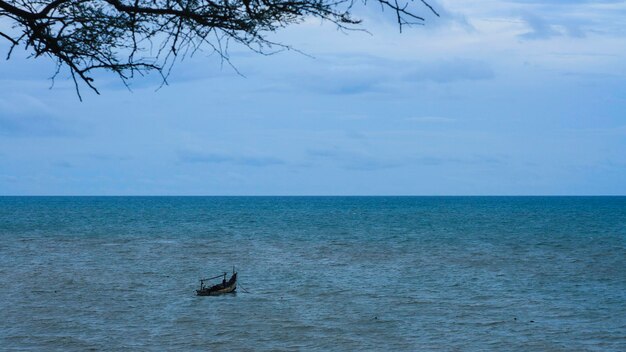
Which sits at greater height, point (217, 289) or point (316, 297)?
point (217, 289)

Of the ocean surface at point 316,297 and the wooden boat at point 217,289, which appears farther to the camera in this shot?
the wooden boat at point 217,289

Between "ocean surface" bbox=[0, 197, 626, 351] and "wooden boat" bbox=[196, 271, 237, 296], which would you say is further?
"wooden boat" bbox=[196, 271, 237, 296]

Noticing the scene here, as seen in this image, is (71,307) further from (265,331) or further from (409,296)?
(409,296)

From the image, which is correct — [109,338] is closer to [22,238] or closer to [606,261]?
[606,261]

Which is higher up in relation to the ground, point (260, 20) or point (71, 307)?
point (260, 20)

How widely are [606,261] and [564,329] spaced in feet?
81.3

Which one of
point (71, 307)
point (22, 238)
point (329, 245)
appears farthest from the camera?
point (22, 238)

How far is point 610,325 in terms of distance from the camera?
26.0 metres

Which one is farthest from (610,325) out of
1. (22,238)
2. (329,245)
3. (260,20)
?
(22,238)

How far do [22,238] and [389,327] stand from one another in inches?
1942

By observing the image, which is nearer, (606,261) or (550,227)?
(606,261)

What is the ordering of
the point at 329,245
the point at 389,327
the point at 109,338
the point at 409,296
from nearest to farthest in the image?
the point at 109,338 < the point at 389,327 < the point at 409,296 < the point at 329,245

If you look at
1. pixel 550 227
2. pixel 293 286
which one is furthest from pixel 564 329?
pixel 550 227

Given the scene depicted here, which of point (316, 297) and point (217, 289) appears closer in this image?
point (316, 297)
